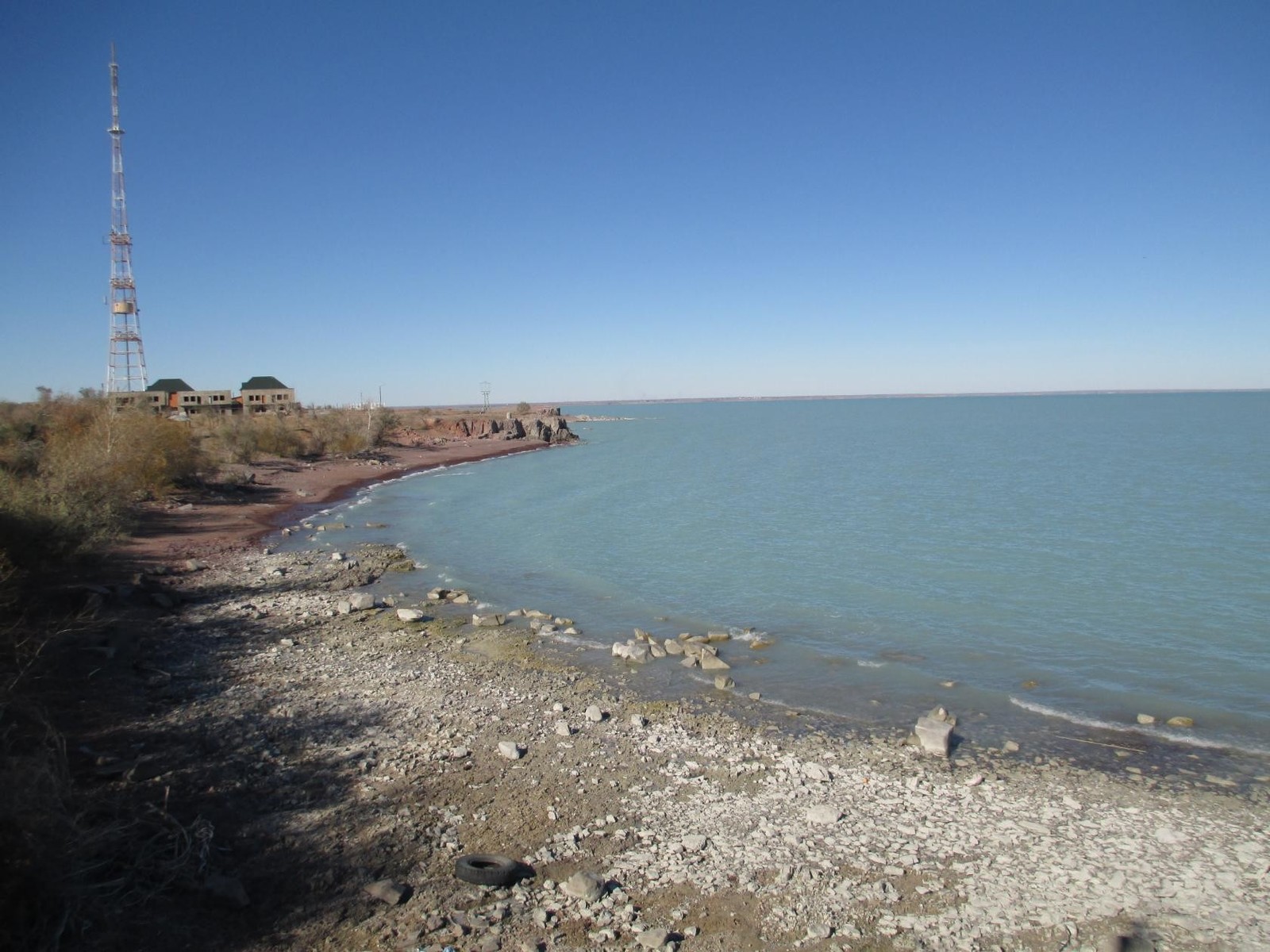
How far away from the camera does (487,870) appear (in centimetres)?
677

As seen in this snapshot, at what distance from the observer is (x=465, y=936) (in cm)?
609

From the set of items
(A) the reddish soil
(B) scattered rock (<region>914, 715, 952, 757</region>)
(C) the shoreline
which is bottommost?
(C) the shoreline

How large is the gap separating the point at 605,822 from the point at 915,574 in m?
16.6

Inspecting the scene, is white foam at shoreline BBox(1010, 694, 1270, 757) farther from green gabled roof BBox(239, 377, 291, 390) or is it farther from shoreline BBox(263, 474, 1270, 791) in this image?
green gabled roof BBox(239, 377, 291, 390)

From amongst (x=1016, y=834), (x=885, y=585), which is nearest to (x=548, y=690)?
(x=1016, y=834)

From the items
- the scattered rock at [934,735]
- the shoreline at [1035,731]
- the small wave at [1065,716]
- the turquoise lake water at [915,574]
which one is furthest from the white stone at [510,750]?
the small wave at [1065,716]

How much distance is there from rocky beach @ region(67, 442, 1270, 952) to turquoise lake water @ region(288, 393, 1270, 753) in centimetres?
233

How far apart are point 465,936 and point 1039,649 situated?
43.3ft

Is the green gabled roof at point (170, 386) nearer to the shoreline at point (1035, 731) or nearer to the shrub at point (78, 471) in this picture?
the shrub at point (78, 471)

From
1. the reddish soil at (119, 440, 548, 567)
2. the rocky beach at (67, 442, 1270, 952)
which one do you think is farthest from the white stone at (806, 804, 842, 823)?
the reddish soil at (119, 440, 548, 567)

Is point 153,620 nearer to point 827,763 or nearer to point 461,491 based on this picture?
point 827,763

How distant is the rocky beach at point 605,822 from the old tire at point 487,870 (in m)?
0.07

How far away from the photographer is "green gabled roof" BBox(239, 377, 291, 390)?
9075 centimetres

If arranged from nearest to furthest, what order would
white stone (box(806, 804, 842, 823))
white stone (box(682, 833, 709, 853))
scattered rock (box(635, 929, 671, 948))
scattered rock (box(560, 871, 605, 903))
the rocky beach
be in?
scattered rock (box(635, 929, 671, 948))
the rocky beach
scattered rock (box(560, 871, 605, 903))
white stone (box(682, 833, 709, 853))
white stone (box(806, 804, 842, 823))
